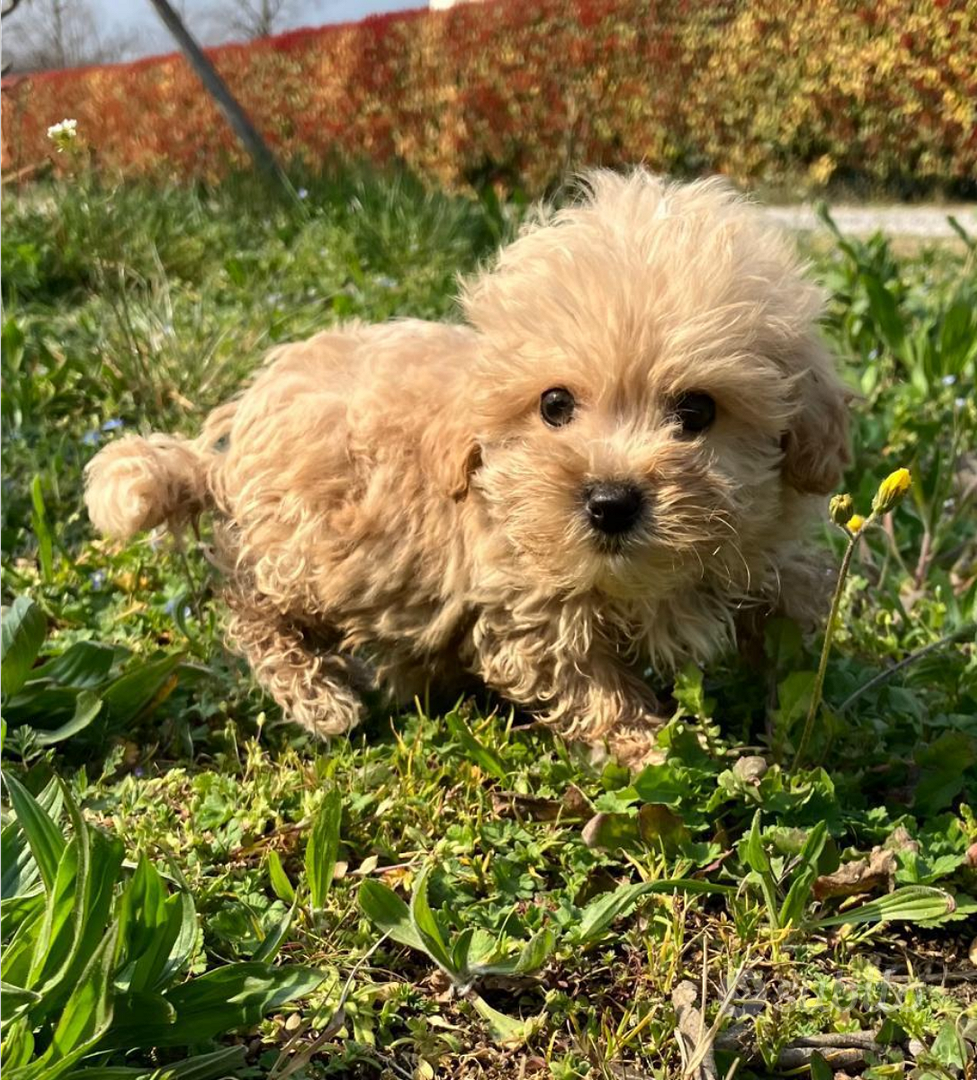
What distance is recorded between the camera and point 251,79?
13594 millimetres

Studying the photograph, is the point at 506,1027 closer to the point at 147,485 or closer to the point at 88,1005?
the point at 88,1005

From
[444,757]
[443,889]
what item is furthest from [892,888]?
[444,757]

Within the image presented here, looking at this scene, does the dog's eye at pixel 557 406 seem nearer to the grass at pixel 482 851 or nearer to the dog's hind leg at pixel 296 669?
the grass at pixel 482 851

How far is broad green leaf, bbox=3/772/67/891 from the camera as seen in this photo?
65.5 inches

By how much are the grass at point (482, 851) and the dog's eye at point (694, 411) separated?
0.56m

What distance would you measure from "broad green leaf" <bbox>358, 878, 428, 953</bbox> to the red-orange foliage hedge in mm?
6220

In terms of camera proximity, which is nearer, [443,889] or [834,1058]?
[834,1058]

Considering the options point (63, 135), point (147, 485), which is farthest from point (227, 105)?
point (147, 485)

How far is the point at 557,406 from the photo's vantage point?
7.58 ft

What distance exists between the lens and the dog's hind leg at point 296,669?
2727mm

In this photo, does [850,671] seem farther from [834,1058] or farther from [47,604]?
[47,604]

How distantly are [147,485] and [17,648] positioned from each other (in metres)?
0.53

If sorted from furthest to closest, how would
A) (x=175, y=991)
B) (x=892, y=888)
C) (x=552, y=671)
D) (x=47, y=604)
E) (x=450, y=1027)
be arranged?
(x=47, y=604) < (x=552, y=671) < (x=892, y=888) < (x=450, y=1027) < (x=175, y=991)

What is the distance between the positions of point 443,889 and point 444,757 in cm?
47
